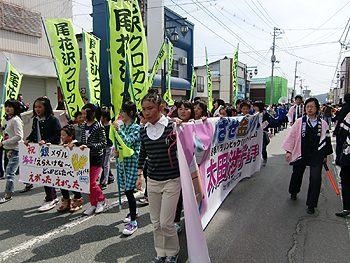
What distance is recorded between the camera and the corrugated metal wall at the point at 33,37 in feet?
39.8

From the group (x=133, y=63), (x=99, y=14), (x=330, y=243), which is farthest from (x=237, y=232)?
(x=99, y=14)

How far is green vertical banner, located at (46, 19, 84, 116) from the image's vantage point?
20.0 feet

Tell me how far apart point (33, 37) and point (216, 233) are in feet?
47.0

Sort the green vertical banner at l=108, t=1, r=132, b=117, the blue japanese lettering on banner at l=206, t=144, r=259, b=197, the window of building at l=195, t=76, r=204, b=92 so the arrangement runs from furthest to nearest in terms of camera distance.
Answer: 1. the window of building at l=195, t=76, r=204, b=92
2. the blue japanese lettering on banner at l=206, t=144, r=259, b=197
3. the green vertical banner at l=108, t=1, r=132, b=117

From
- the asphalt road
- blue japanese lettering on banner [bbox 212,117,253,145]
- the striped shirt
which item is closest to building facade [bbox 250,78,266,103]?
blue japanese lettering on banner [bbox 212,117,253,145]

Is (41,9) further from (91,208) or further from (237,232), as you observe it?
(237,232)

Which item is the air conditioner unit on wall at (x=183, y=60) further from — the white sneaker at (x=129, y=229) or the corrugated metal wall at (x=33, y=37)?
the white sneaker at (x=129, y=229)

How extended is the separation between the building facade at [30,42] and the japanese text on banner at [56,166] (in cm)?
965

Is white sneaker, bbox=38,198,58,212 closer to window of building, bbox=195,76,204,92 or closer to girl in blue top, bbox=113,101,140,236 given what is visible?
girl in blue top, bbox=113,101,140,236

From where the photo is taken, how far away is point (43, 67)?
13.6m

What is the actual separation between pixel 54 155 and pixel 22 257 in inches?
65.5

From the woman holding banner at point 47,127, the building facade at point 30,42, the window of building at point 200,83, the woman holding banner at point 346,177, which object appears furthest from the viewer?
the window of building at point 200,83

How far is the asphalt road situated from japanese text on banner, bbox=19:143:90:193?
1.86ft

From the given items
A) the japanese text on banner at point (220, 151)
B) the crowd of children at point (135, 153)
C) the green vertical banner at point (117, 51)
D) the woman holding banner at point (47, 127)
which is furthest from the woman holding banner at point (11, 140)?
the japanese text on banner at point (220, 151)
